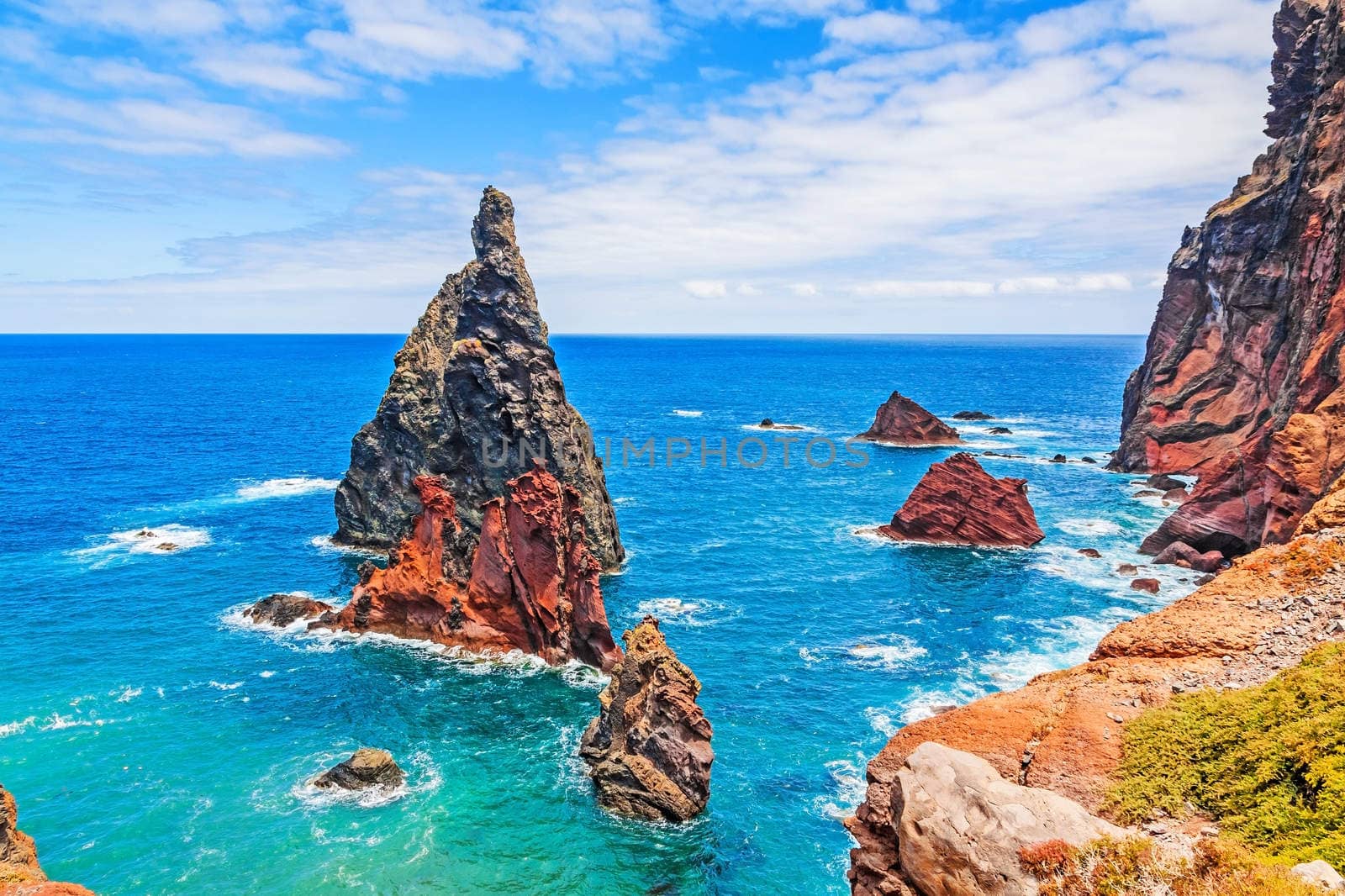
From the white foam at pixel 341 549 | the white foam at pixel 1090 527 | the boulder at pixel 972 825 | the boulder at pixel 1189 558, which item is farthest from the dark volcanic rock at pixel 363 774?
the white foam at pixel 1090 527

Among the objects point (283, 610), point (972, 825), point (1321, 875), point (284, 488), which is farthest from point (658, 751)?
point (284, 488)

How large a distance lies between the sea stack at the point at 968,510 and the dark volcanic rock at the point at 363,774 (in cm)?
5823

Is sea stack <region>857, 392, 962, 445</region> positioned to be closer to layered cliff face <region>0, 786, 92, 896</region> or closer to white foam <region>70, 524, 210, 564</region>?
white foam <region>70, 524, 210, 564</region>

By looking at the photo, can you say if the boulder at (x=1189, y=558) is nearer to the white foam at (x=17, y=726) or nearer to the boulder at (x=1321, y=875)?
the boulder at (x=1321, y=875)

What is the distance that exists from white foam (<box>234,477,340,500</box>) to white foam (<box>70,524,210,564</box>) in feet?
49.3

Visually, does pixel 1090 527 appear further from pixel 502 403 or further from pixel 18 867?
pixel 18 867

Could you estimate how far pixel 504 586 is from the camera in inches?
2319

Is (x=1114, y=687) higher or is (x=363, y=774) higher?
(x=1114, y=687)

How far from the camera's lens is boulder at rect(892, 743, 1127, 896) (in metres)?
15.7

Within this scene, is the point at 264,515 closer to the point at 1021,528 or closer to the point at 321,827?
the point at 321,827

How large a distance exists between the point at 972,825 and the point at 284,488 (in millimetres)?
107328

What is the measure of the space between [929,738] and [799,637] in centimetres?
4082

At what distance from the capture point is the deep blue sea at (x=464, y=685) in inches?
1448

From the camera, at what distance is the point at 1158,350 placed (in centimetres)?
11912
